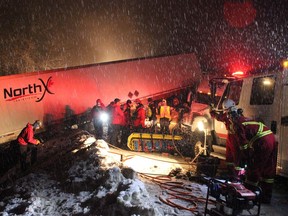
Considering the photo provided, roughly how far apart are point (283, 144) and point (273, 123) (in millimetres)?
521

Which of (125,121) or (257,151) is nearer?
(257,151)

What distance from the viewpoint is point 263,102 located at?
23.9 ft

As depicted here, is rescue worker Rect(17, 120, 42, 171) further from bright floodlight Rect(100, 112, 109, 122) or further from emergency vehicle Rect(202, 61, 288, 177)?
emergency vehicle Rect(202, 61, 288, 177)

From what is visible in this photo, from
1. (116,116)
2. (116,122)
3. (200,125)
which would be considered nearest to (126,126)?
(116,122)

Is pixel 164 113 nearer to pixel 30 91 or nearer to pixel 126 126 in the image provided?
pixel 126 126

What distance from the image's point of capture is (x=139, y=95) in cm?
1542

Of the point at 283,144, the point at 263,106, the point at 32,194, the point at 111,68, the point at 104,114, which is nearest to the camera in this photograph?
the point at 32,194

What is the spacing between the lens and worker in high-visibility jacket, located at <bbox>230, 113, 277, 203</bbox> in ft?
19.8

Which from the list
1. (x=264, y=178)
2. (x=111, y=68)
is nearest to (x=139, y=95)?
(x=111, y=68)

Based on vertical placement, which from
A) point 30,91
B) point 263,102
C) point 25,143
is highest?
point 30,91

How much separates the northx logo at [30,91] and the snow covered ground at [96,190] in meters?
3.11

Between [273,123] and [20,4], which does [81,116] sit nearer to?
[273,123]

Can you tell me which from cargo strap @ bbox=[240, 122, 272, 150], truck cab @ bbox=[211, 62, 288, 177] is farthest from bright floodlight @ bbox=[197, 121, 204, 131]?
cargo strap @ bbox=[240, 122, 272, 150]

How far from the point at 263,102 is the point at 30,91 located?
801cm
